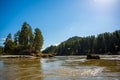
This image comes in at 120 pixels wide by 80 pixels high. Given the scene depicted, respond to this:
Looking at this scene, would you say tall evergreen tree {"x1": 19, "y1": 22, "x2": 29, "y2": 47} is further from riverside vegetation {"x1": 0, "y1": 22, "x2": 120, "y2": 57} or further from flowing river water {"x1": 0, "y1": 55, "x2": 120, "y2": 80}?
flowing river water {"x1": 0, "y1": 55, "x2": 120, "y2": 80}

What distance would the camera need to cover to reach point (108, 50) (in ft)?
382

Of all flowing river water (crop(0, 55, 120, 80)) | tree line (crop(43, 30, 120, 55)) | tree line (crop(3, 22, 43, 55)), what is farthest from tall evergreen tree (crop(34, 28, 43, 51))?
tree line (crop(43, 30, 120, 55))

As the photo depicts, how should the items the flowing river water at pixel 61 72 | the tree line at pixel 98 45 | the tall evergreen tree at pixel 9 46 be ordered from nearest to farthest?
the flowing river water at pixel 61 72 → the tall evergreen tree at pixel 9 46 → the tree line at pixel 98 45

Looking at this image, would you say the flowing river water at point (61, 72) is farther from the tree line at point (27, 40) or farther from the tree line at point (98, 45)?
the tree line at point (98, 45)

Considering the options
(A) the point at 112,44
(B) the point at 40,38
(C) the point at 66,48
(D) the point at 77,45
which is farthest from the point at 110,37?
(B) the point at 40,38

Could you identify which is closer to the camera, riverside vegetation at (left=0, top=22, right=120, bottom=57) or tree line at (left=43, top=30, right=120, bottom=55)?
riverside vegetation at (left=0, top=22, right=120, bottom=57)

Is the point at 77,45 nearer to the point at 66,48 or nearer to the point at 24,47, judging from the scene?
the point at 66,48

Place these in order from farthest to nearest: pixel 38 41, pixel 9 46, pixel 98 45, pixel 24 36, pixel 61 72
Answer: pixel 98 45, pixel 9 46, pixel 38 41, pixel 24 36, pixel 61 72

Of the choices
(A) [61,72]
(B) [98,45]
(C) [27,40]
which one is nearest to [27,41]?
(C) [27,40]

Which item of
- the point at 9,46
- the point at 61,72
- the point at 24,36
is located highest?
the point at 24,36

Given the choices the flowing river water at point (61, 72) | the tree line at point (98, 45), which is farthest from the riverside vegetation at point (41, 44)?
the flowing river water at point (61, 72)

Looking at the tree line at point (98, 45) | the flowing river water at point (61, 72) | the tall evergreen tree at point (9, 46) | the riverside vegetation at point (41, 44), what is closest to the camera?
the flowing river water at point (61, 72)

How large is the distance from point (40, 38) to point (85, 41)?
76.6m

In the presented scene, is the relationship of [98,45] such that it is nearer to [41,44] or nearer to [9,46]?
[41,44]
